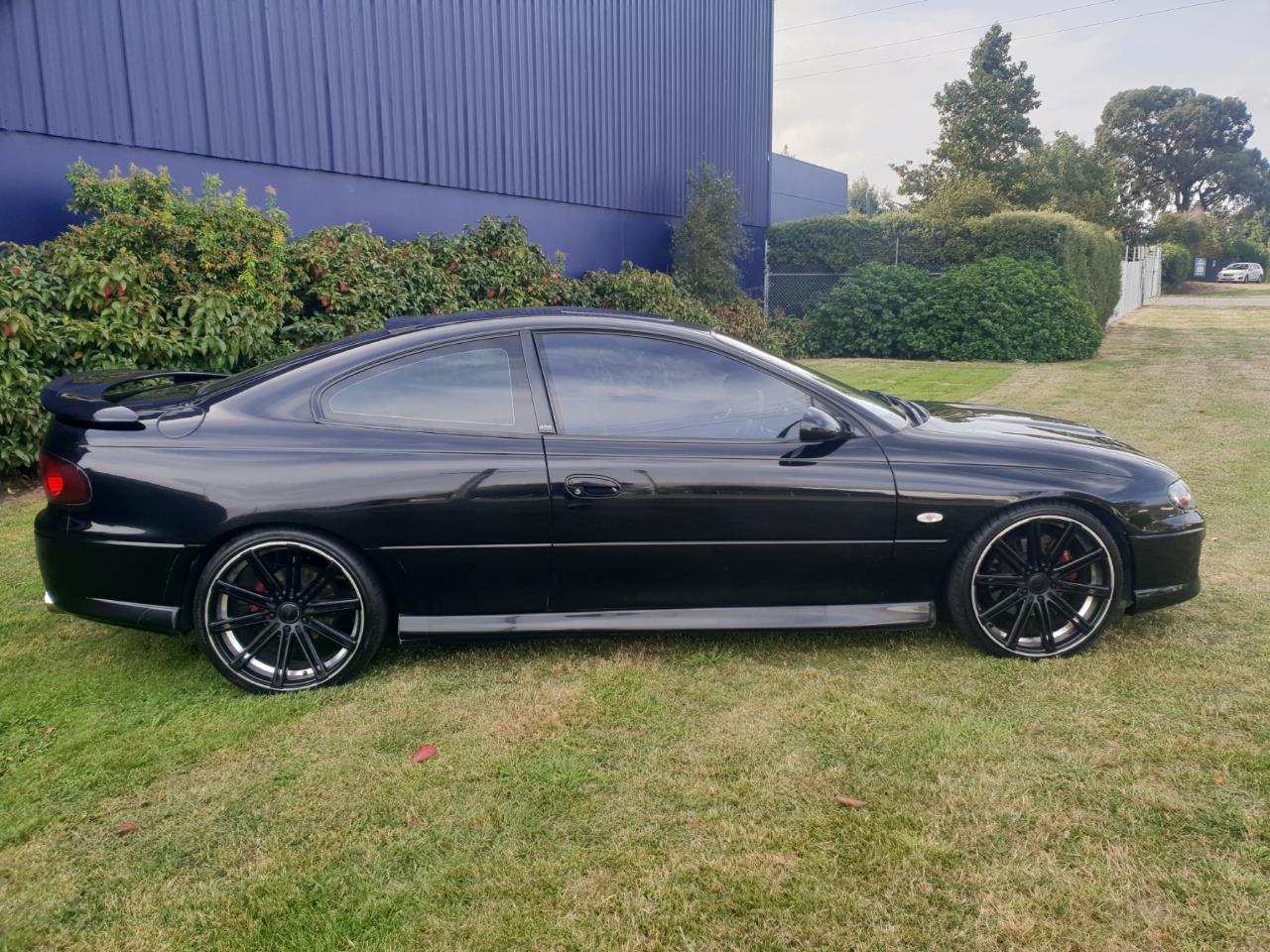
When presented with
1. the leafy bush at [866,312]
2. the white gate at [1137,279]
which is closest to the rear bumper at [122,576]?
the leafy bush at [866,312]

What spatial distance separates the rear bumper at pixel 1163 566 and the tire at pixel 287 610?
3001 mm

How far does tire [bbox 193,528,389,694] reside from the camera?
11.7ft

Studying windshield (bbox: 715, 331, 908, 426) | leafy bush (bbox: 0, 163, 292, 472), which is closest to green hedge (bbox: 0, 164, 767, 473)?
leafy bush (bbox: 0, 163, 292, 472)

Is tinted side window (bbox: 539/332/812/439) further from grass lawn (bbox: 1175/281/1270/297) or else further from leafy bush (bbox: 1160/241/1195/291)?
leafy bush (bbox: 1160/241/1195/291)

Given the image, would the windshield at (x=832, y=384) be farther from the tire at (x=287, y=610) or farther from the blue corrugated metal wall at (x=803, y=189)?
the blue corrugated metal wall at (x=803, y=189)

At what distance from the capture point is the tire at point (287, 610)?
358 cm

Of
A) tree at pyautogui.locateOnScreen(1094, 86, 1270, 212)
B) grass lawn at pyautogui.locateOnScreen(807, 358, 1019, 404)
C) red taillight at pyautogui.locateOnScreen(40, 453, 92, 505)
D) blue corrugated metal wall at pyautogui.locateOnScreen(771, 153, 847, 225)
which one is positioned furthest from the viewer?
tree at pyautogui.locateOnScreen(1094, 86, 1270, 212)

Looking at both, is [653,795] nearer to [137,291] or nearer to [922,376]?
[137,291]

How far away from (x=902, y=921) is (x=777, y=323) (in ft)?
59.4

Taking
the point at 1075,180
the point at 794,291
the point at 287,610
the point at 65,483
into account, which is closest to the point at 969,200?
the point at 794,291

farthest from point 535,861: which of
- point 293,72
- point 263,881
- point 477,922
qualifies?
point 293,72

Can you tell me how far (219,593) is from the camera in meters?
3.59

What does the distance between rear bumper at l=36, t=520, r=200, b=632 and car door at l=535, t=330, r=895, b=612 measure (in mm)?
1388

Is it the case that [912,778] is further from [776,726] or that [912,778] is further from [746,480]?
[746,480]
